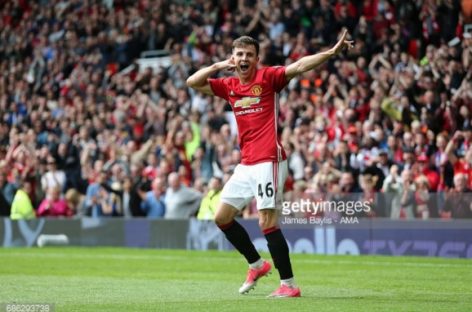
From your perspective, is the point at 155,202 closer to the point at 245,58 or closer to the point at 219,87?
the point at 219,87

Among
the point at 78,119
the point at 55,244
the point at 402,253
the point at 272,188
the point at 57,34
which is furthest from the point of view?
the point at 57,34

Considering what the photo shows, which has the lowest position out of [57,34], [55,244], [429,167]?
[55,244]

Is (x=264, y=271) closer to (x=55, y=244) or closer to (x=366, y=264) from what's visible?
(x=366, y=264)

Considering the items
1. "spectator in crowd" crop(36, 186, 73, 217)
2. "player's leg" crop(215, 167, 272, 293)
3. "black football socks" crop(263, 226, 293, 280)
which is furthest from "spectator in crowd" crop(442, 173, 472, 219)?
"spectator in crowd" crop(36, 186, 73, 217)

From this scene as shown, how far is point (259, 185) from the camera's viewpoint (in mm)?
11750

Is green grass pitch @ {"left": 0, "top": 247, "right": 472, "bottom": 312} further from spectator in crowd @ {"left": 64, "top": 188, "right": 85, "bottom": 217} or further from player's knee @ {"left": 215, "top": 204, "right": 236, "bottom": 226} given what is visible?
spectator in crowd @ {"left": 64, "top": 188, "right": 85, "bottom": 217}

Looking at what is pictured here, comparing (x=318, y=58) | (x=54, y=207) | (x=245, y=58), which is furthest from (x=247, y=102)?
(x=54, y=207)

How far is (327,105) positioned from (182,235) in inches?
166

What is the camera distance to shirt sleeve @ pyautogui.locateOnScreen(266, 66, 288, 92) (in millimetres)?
11719

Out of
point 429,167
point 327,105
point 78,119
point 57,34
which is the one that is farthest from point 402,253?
point 57,34

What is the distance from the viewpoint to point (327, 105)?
23.7m

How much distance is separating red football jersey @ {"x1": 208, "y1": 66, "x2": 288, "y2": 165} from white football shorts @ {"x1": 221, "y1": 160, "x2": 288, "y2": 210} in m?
0.09

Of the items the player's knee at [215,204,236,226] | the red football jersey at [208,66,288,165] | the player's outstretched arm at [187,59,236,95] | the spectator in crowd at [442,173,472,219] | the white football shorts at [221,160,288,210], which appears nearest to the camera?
the white football shorts at [221,160,288,210]

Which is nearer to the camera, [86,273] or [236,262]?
[86,273]
